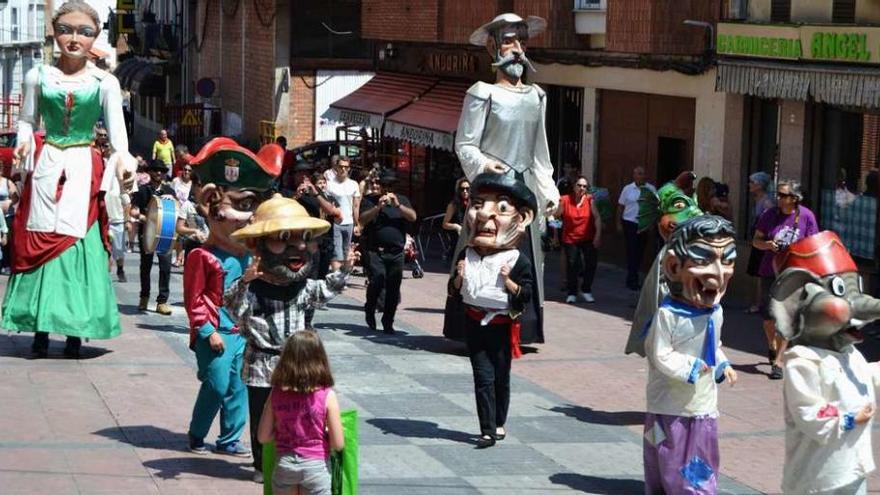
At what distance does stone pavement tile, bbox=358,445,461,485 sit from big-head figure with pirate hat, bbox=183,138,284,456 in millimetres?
811

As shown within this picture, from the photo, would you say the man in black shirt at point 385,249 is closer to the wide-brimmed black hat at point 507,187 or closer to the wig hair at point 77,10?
the wig hair at point 77,10

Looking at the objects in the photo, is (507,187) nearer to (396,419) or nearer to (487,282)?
(487,282)

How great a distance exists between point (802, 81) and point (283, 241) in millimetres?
10170

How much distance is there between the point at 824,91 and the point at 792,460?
32.7ft

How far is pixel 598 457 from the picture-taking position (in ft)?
35.6

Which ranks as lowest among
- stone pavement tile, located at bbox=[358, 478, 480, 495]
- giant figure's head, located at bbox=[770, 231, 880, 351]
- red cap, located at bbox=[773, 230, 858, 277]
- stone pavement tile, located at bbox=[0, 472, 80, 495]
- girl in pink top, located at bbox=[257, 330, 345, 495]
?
stone pavement tile, located at bbox=[358, 478, 480, 495]

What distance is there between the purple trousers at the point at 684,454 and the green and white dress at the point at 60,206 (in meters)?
5.82

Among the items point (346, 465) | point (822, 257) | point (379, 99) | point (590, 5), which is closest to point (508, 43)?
point (822, 257)

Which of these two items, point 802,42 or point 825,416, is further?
point 802,42

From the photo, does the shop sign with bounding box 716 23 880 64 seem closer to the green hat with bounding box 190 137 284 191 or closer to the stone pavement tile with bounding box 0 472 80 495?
the green hat with bounding box 190 137 284 191

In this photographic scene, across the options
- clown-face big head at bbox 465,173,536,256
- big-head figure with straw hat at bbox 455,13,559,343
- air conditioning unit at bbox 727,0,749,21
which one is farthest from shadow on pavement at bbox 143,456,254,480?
air conditioning unit at bbox 727,0,749,21

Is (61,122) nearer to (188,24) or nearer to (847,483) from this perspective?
(847,483)

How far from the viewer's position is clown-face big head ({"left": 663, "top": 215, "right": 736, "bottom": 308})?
8852 mm

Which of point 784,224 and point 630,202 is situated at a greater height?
point 784,224
